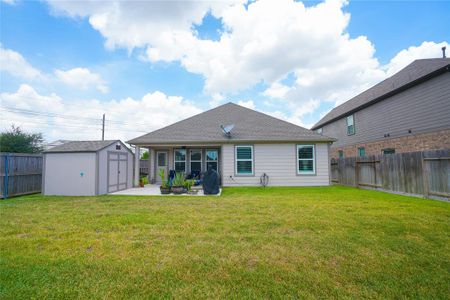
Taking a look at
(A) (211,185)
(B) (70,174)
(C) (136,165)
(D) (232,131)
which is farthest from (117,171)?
(D) (232,131)

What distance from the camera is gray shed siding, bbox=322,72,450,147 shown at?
9.31m

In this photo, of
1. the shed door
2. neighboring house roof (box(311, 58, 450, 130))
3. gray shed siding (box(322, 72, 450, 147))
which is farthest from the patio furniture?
neighboring house roof (box(311, 58, 450, 130))

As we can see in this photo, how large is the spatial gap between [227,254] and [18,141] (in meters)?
21.6

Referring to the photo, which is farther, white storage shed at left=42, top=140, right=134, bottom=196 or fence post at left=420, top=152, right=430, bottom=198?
white storage shed at left=42, top=140, right=134, bottom=196

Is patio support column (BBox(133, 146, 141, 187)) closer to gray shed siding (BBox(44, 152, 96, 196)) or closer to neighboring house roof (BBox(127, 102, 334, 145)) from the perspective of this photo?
neighboring house roof (BBox(127, 102, 334, 145))

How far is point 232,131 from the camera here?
1132cm

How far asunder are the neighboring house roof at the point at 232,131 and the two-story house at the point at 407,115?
4749mm

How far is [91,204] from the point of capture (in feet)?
21.5

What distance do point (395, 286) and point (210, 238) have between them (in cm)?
259

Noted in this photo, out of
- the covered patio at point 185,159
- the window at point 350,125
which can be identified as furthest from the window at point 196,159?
the window at point 350,125

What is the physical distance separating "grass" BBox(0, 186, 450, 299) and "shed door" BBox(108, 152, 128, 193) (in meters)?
3.90

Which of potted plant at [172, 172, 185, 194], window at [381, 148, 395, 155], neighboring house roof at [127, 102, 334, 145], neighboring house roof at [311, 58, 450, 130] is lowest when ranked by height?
potted plant at [172, 172, 185, 194]

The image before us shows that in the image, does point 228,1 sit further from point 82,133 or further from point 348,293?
point 82,133

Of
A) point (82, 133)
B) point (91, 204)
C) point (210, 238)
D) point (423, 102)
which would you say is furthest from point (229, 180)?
point (82, 133)
